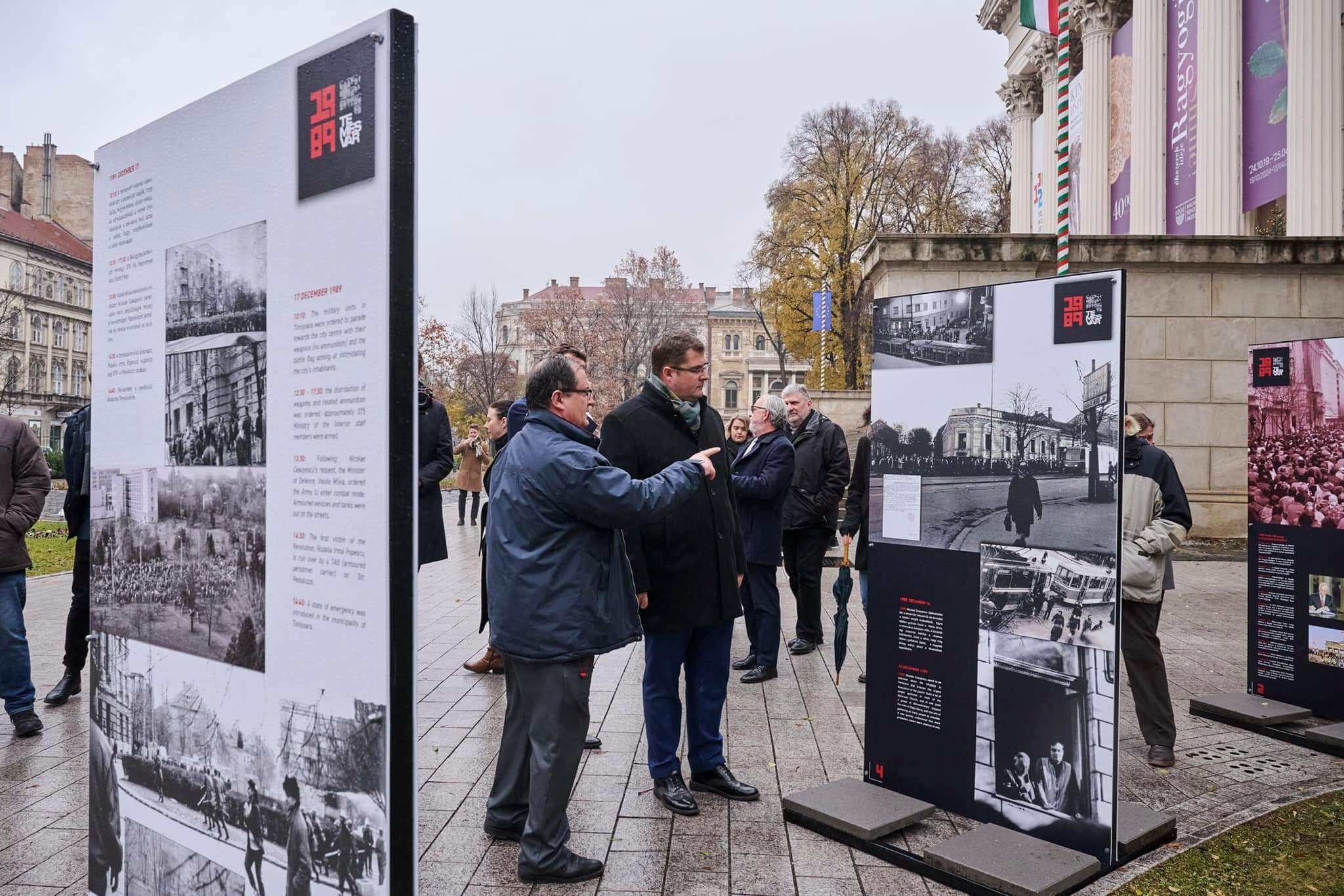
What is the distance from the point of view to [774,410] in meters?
7.59

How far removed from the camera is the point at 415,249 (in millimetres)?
2184

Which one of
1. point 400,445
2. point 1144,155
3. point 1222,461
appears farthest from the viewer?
point 1144,155

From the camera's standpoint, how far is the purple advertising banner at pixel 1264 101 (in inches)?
787

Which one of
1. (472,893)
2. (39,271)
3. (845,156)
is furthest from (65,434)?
(39,271)

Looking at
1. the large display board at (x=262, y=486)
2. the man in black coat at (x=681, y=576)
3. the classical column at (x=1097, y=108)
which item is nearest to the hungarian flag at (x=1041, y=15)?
the man in black coat at (x=681, y=576)

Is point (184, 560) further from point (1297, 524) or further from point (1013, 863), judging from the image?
A: point (1297, 524)

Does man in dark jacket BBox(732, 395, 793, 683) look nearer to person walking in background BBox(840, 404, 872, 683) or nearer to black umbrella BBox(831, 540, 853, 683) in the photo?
person walking in background BBox(840, 404, 872, 683)

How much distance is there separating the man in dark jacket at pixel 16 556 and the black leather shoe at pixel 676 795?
3.88 m

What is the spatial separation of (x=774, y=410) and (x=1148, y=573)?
119 inches

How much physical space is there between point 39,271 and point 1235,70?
2779 inches

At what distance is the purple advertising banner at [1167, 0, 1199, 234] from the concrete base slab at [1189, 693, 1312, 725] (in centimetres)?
1882

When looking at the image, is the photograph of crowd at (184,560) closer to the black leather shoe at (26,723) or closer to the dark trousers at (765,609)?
the black leather shoe at (26,723)

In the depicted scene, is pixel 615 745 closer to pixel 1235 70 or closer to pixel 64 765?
pixel 64 765

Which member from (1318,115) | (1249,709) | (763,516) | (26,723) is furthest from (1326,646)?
(1318,115)
